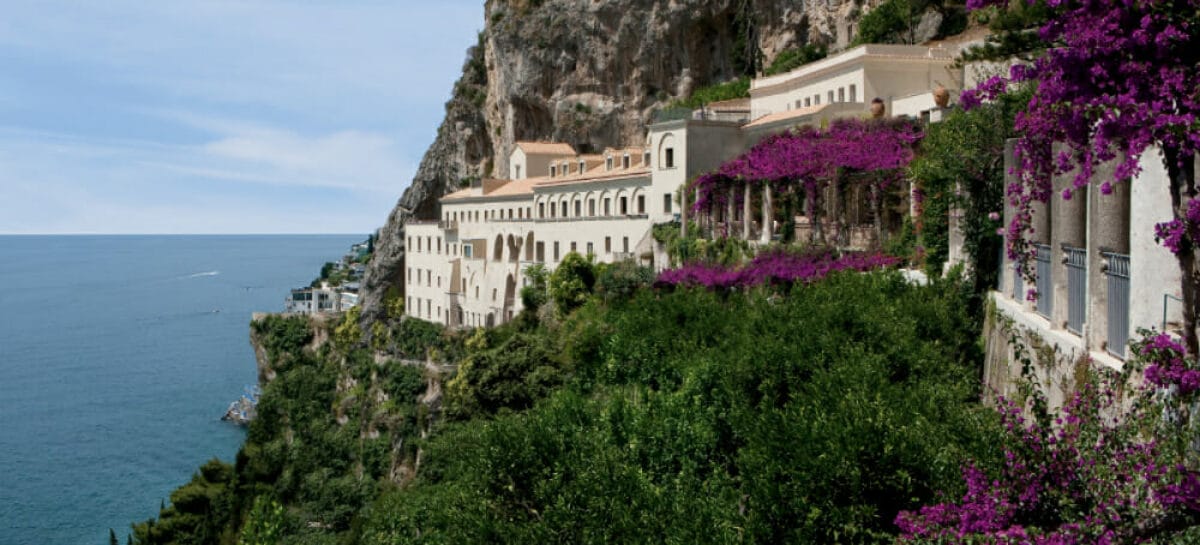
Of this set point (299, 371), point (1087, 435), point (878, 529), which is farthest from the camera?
point (299, 371)

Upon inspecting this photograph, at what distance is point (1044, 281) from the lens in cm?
1387

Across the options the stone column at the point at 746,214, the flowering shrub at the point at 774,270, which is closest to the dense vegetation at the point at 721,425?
the flowering shrub at the point at 774,270

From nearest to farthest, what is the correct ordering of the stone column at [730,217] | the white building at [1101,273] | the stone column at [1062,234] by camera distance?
1. the white building at [1101,273]
2. the stone column at [1062,234]
3. the stone column at [730,217]

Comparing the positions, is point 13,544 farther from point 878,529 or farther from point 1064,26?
point 1064,26

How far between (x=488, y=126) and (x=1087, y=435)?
79.4 meters

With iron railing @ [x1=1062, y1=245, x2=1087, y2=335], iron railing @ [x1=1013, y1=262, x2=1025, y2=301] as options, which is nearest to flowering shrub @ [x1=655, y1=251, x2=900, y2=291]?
iron railing @ [x1=1013, y1=262, x2=1025, y2=301]

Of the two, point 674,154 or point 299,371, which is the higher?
point 674,154

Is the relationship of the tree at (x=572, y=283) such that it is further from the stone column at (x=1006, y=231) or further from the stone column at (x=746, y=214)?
the stone column at (x=1006, y=231)

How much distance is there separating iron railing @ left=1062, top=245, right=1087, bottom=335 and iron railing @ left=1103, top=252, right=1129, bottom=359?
3.37ft

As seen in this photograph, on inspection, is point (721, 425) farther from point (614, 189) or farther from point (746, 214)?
point (614, 189)

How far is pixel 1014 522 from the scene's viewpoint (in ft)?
27.2

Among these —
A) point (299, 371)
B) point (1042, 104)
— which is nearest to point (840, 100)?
point (1042, 104)

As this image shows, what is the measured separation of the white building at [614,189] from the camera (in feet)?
141

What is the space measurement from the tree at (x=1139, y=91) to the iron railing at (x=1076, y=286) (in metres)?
3.36
